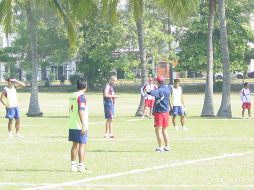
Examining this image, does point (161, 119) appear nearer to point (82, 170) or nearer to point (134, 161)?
point (134, 161)

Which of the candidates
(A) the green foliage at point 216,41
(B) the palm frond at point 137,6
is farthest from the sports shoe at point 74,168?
(A) the green foliage at point 216,41

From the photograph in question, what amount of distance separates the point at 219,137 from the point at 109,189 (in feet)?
36.8

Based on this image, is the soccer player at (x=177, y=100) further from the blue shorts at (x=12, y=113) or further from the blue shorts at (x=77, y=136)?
the blue shorts at (x=77, y=136)

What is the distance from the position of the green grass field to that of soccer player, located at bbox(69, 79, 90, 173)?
307 millimetres

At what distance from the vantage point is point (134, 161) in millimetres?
16125

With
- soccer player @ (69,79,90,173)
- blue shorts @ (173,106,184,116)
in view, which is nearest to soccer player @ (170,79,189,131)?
blue shorts @ (173,106,184,116)

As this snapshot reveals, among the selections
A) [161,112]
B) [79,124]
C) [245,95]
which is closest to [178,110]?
[161,112]

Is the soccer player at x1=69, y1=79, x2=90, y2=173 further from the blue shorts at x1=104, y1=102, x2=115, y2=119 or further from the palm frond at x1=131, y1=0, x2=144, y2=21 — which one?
the blue shorts at x1=104, y1=102, x2=115, y2=119

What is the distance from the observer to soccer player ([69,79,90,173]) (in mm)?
14344

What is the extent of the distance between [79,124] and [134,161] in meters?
2.17

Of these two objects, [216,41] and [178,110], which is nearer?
[178,110]

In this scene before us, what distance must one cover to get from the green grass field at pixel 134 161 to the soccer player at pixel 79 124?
0.31m

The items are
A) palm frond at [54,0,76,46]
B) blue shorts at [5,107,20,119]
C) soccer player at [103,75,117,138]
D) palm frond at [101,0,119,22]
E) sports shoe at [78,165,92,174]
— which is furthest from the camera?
palm frond at [54,0,76,46]

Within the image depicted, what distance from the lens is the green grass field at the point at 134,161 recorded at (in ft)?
42.0
